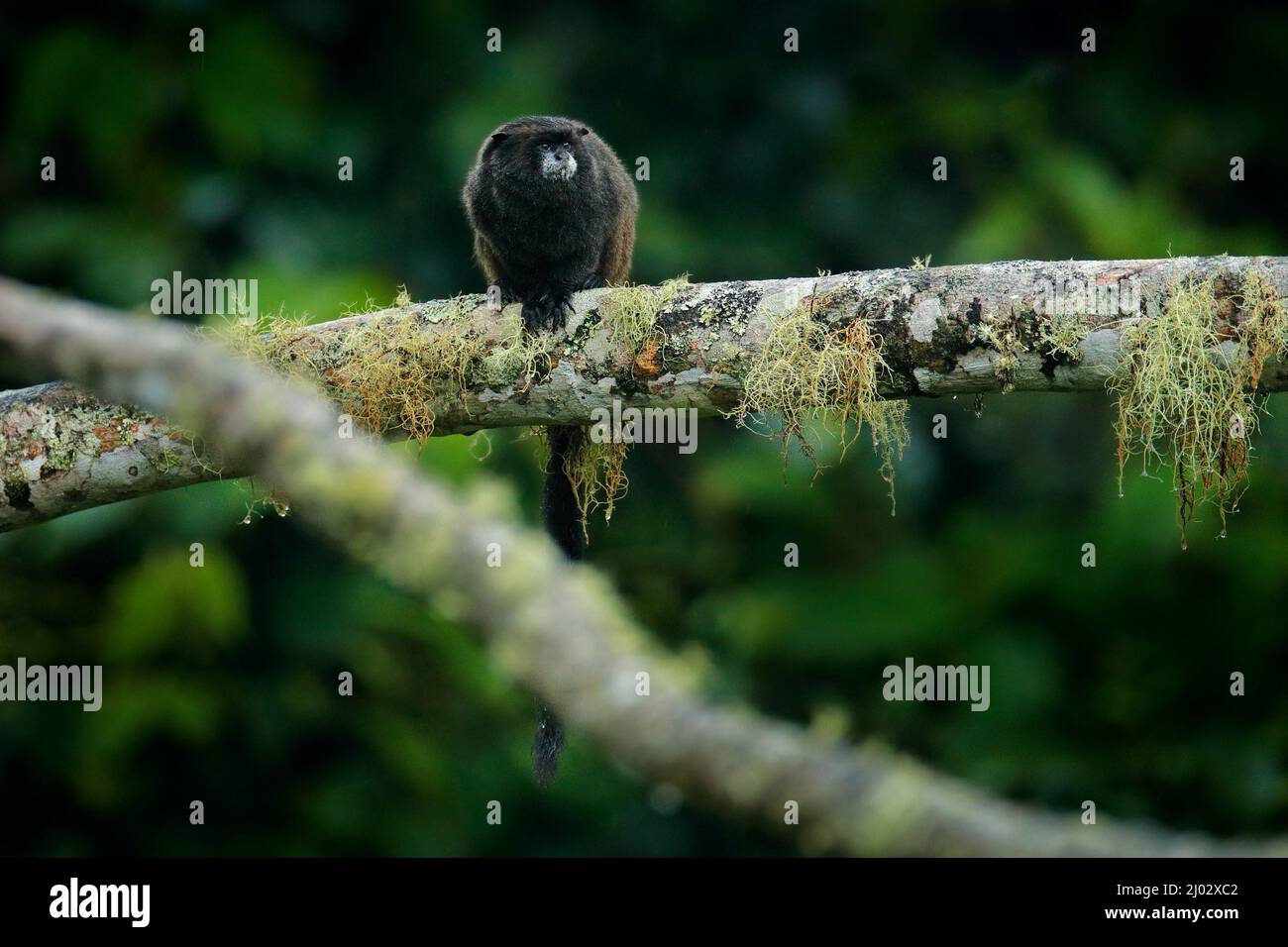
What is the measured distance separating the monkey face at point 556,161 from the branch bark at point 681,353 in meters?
1.09

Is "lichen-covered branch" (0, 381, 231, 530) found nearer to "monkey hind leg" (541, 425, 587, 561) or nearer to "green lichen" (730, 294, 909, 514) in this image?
"monkey hind leg" (541, 425, 587, 561)

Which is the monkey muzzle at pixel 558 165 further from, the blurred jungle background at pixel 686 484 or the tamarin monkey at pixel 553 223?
the blurred jungle background at pixel 686 484

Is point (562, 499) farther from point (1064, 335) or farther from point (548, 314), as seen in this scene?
point (1064, 335)

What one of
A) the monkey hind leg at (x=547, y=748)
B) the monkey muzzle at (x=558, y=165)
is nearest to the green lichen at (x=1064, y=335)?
the monkey hind leg at (x=547, y=748)

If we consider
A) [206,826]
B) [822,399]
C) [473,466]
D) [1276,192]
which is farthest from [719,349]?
[1276,192]

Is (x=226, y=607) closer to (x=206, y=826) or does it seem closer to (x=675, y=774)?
(x=206, y=826)

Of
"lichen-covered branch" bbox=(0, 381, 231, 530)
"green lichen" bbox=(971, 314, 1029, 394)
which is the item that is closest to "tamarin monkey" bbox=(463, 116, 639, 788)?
"lichen-covered branch" bbox=(0, 381, 231, 530)

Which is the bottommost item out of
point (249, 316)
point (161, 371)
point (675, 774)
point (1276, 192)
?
point (675, 774)

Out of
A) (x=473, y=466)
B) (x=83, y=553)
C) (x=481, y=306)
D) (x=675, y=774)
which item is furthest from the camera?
(x=83, y=553)

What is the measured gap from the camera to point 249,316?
475 centimetres

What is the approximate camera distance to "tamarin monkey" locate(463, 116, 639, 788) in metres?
5.27

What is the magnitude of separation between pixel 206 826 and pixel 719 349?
7.02 m

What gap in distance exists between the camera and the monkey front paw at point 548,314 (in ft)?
14.9

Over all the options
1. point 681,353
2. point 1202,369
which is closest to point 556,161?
point 681,353
